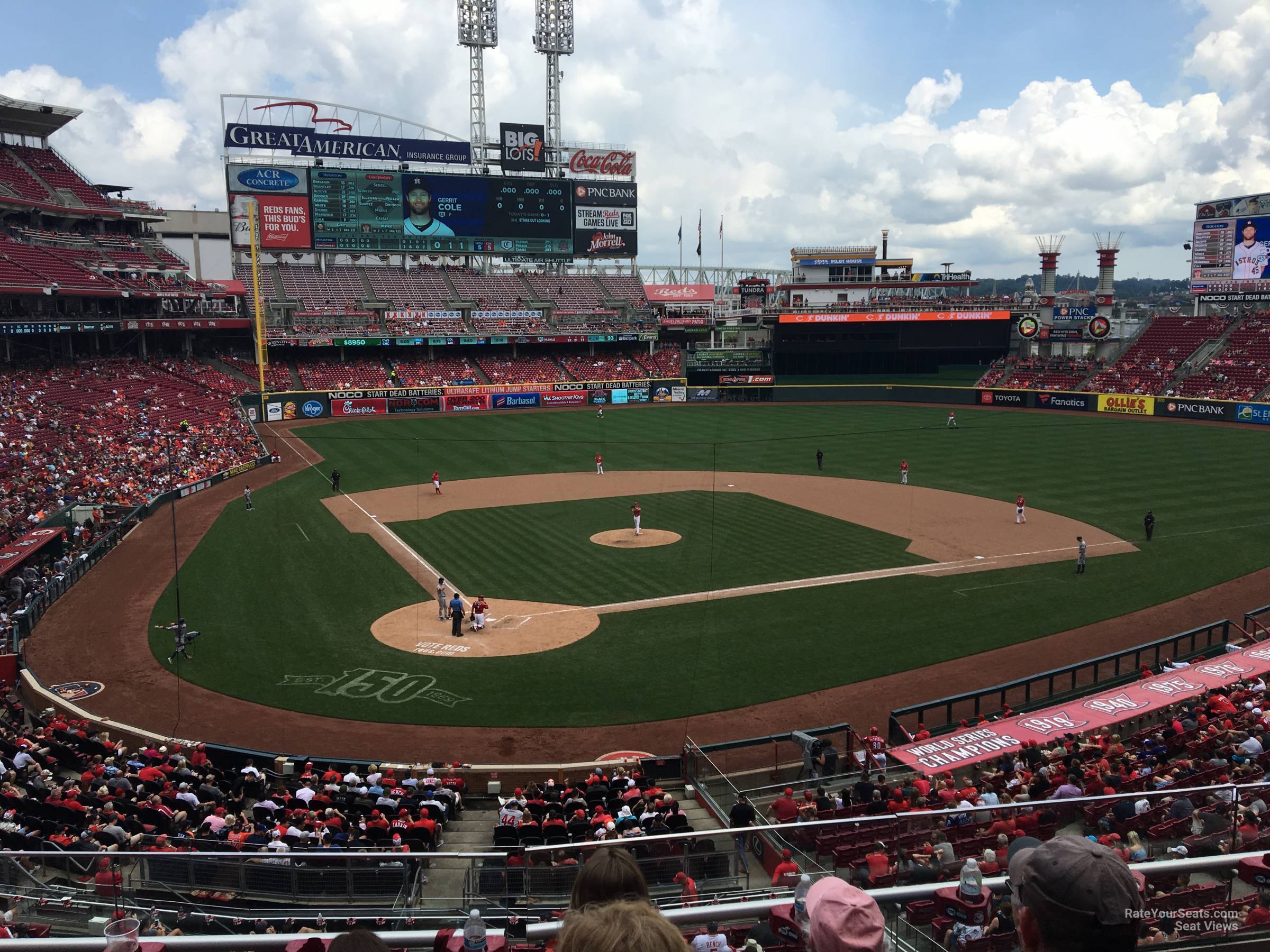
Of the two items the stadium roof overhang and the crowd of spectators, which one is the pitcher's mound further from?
the stadium roof overhang

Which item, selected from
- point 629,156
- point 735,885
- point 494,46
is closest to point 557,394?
point 629,156

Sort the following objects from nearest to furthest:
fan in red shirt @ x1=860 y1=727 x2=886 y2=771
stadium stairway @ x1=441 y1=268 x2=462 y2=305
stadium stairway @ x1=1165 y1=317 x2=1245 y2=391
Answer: fan in red shirt @ x1=860 y1=727 x2=886 y2=771 → stadium stairway @ x1=1165 y1=317 x2=1245 y2=391 → stadium stairway @ x1=441 y1=268 x2=462 y2=305

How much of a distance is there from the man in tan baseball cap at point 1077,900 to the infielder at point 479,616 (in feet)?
68.9

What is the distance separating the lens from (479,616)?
23.2 metres

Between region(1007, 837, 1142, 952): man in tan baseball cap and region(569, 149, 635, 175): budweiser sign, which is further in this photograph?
region(569, 149, 635, 175): budweiser sign

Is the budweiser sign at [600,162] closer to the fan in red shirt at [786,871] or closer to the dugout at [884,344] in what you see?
the dugout at [884,344]

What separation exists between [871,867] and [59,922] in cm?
588

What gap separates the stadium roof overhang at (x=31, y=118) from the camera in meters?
62.2

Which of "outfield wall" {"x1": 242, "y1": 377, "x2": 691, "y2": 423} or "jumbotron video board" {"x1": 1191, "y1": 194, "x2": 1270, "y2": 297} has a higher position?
"jumbotron video board" {"x1": 1191, "y1": 194, "x2": 1270, "y2": 297}

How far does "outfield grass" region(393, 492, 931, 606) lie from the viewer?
88.4 feet

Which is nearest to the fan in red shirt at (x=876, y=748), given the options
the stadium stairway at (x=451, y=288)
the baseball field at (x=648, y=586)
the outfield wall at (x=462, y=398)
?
the baseball field at (x=648, y=586)

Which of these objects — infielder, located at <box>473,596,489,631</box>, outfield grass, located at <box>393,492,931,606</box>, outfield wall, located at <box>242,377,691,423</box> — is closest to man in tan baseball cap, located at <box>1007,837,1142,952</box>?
infielder, located at <box>473,596,489,631</box>

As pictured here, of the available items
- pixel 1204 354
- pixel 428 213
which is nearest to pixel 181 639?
pixel 428 213

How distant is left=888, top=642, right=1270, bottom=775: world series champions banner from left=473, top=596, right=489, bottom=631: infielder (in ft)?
37.2
